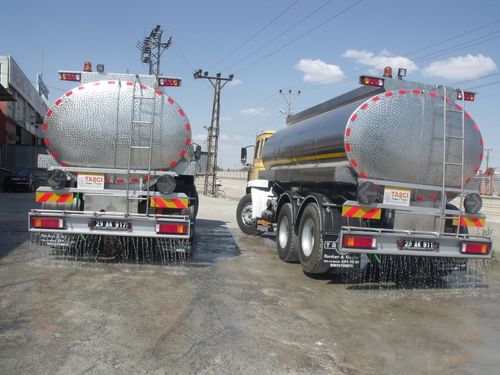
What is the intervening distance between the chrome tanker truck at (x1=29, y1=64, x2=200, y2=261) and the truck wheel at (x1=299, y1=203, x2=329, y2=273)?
1932 mm

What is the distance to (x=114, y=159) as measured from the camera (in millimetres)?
7262

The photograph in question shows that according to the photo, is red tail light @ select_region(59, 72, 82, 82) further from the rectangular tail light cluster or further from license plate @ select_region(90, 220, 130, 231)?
the rectangular tail light cluster

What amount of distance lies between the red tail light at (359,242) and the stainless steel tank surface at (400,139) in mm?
886

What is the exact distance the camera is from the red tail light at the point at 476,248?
681 cm

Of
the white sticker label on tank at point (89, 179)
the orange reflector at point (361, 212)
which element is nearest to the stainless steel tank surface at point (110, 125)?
the white sticker label on tank at point (89, 179)

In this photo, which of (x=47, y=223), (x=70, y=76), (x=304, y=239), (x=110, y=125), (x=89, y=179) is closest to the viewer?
(x=47, y=223)

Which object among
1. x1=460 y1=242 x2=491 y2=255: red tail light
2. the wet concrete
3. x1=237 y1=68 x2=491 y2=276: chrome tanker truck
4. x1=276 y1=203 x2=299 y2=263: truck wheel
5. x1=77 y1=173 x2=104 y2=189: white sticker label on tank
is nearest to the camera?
the wet concrete

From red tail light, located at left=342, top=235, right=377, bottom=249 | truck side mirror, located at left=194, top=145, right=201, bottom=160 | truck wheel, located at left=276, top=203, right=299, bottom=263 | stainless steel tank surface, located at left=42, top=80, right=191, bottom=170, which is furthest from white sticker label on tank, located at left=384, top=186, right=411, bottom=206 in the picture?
truck side mirror, located at left=194, top=145, right=201, bottom=160

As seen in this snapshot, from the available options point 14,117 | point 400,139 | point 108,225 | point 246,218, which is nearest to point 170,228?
point 108,225

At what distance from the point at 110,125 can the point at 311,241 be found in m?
3.64

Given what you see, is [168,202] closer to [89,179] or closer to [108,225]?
[108,225]

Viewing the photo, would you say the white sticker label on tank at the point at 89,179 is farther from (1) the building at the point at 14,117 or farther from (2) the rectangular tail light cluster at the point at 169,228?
(1) the building at the point at 14,117

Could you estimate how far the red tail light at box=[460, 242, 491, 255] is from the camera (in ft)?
22.3

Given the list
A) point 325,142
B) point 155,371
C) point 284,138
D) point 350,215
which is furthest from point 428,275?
point 155,371
